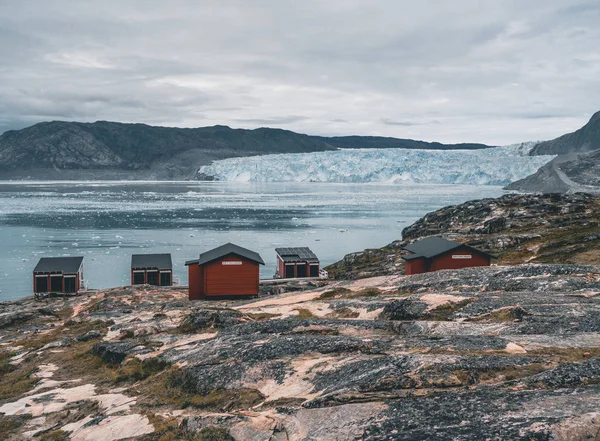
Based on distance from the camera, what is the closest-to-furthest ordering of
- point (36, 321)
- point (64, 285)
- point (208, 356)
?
point (208, 356) → point (36, 321) → point (64, 285)

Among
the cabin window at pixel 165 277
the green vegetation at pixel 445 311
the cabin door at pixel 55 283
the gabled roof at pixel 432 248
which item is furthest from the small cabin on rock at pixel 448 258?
the cabin door at pixel 55 283

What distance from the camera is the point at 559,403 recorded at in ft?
31.8

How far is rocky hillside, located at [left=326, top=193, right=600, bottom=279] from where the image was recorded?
4822 centimetres

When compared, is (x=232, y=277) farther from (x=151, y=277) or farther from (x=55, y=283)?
(x=55, y=283)

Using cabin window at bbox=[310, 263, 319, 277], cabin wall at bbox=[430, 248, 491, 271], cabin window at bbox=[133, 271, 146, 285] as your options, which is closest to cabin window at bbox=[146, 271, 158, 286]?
cabin window at bbox=[133, 271, 146, 285]

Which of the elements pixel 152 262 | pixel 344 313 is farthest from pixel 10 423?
pixel 152 262

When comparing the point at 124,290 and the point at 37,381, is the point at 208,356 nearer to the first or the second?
the point at 37,381

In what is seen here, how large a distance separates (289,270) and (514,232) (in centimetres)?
2559

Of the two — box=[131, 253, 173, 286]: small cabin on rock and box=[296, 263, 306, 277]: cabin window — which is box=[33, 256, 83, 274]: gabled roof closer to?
box=[131, 253, 173, 286]: small cabin on rock

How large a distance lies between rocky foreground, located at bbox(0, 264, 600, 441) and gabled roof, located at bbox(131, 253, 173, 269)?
24737 mm

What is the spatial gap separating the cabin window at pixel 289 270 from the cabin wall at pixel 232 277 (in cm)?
1359

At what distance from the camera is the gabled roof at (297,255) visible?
54.4 metres

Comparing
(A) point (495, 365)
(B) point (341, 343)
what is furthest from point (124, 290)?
(A) point (495, 365)

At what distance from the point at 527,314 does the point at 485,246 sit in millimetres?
39810
